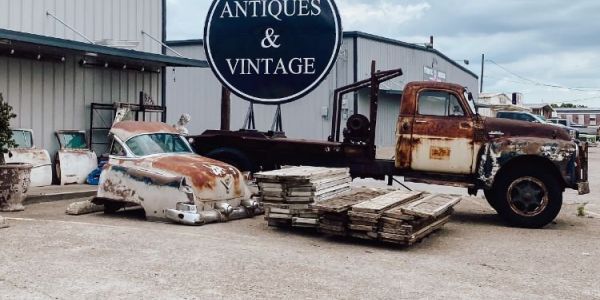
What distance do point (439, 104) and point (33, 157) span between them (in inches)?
339

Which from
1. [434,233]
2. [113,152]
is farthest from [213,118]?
[434,233]

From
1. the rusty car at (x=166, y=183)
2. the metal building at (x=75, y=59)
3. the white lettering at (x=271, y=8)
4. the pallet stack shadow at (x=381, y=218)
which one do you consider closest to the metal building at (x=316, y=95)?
the metal building at (x=75, y=59)

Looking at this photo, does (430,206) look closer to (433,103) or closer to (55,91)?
(433,103)

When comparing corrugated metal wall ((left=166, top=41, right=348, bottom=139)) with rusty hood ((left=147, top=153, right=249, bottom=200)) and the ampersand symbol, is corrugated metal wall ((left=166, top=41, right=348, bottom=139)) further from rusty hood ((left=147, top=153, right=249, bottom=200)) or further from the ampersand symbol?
rusty hood ((left=147, top=153, right=249, bottom=200))

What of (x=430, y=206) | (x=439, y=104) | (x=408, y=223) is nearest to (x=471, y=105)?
(x=439, y=104)

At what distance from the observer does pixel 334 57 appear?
13.1 meters

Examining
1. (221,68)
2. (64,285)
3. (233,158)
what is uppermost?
(221,68)

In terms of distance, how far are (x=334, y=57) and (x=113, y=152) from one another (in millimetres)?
4824

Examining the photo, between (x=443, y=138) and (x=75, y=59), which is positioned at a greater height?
(x=75, y=59)

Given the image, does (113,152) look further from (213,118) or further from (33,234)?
(213,118)

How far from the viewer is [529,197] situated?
1047 cm

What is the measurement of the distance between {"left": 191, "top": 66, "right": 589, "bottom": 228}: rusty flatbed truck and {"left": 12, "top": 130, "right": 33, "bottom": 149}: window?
19.4ft

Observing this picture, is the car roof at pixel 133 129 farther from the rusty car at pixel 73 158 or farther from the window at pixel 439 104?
the window at pixel 439 104

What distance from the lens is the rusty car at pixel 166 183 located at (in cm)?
983
